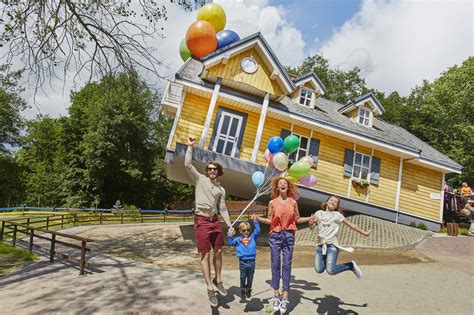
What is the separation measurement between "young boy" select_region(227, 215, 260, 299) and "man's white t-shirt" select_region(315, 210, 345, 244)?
1.06m

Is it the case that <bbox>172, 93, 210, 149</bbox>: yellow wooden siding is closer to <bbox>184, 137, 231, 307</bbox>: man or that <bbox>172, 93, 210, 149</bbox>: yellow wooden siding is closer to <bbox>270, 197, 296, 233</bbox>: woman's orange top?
<bbox>184, 137, 231, 307</bbox>: man

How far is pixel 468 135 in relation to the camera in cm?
2795

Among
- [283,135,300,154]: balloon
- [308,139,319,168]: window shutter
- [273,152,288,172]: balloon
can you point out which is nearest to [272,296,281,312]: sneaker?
[273,152,288,172]: balloon

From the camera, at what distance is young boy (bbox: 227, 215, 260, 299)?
5.19m

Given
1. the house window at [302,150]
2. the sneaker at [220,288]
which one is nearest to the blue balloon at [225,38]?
the house window at [302,150]

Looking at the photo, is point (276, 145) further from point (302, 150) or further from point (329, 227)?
point (302, 150)

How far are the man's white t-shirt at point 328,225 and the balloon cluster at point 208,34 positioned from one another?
9.58 metres

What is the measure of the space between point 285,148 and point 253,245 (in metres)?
5.57

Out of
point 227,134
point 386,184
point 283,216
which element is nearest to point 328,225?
point 283,216

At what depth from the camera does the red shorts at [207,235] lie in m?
4.99

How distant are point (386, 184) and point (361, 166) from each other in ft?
5.44

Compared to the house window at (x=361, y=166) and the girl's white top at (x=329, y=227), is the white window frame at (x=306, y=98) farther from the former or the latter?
the girl's white top at (x=329, y=227)

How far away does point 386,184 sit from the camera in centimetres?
1633

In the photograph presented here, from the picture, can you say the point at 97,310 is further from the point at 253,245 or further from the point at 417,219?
the point at 417,219
